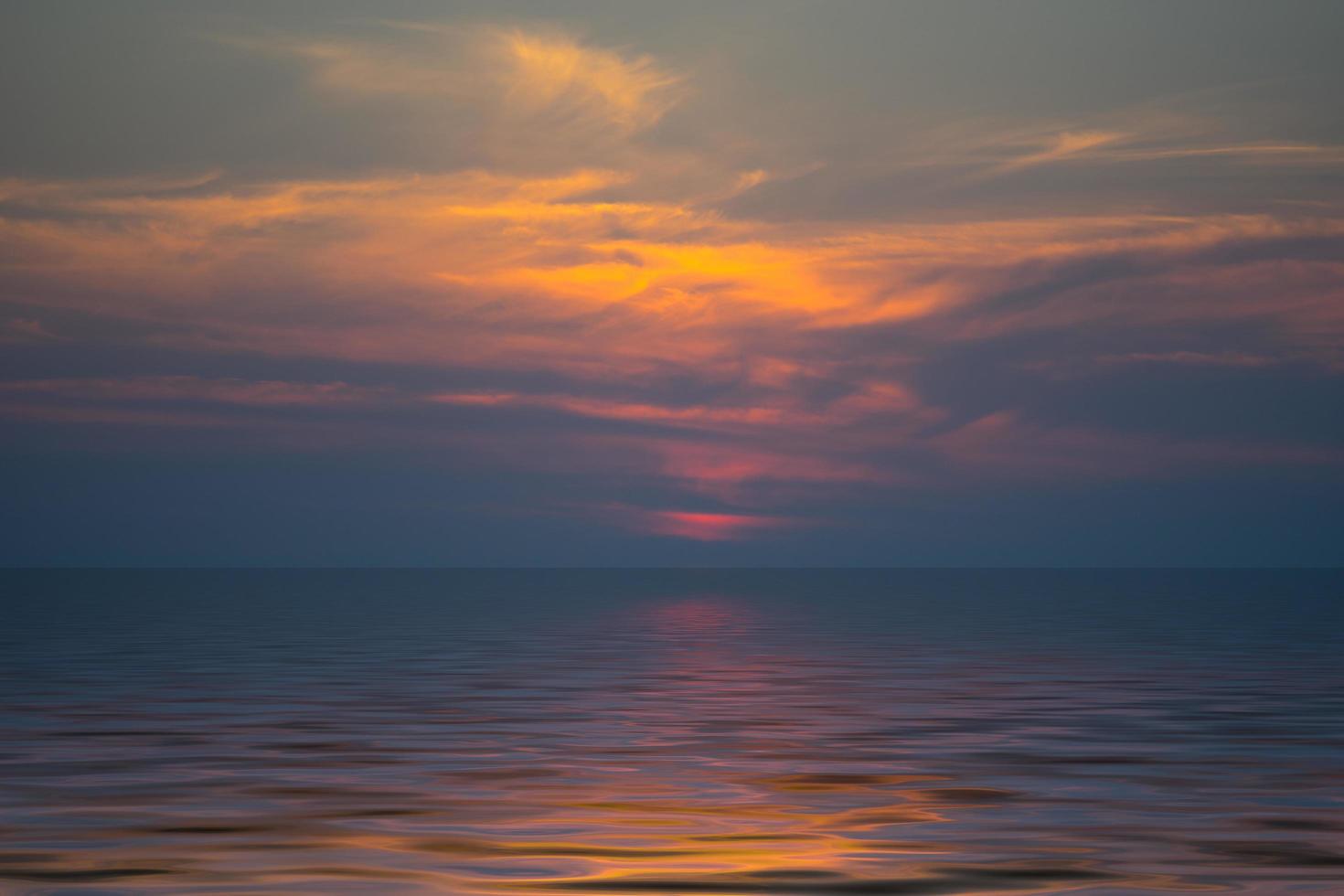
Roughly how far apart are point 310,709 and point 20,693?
671 centimetres

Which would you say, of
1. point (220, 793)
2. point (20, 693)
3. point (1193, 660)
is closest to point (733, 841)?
point (220, 793)

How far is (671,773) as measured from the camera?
1880cm

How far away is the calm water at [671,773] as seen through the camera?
42.6ft

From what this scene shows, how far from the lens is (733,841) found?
14.2 meters

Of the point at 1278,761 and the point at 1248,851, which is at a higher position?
the point at 1278,761

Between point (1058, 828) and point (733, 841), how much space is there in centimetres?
326

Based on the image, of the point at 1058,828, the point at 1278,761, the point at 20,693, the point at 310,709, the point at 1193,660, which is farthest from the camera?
the point at 1193,660

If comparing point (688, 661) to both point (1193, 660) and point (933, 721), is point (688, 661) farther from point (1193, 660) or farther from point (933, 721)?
point (933, 721)

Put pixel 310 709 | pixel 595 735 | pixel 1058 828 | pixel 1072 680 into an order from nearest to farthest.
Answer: pixel 1058 828, pixel 595 735, pixel 310 709, pixel 1072 680

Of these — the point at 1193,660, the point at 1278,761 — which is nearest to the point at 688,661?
the point at 1193,660

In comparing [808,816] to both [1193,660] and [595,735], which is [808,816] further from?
[1193,660]

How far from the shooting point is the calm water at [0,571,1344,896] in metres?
13.0

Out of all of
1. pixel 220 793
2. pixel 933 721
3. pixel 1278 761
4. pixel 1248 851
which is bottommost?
pixel 1248 851

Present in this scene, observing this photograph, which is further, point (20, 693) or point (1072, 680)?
point (1072, 680)
